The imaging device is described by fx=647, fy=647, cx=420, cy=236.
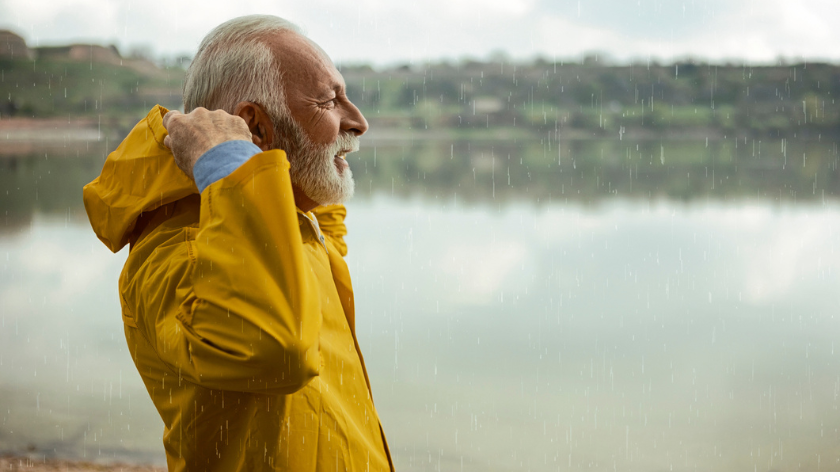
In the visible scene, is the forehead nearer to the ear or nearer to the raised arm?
the ear

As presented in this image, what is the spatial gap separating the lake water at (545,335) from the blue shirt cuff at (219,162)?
5.06m

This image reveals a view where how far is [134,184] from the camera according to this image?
2.68ft

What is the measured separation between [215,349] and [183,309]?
61mm

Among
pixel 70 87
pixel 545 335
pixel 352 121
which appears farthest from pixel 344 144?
pixel 70 87

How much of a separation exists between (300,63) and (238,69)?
82mm

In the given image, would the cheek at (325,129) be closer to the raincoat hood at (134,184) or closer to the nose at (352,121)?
the nose at (352,121)

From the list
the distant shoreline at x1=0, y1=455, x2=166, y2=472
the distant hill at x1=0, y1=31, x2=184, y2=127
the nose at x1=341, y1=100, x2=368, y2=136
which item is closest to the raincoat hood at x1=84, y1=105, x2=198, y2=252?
the nose at x1=341, y1=100, x2=368, y2=136

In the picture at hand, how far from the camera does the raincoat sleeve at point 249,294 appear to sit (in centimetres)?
64

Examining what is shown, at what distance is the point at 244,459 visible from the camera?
2.62ft

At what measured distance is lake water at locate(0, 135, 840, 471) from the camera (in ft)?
22.6

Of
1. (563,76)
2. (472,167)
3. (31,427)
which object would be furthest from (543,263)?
(563,76)

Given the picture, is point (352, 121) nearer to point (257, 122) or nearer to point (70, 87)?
point (257, 122)

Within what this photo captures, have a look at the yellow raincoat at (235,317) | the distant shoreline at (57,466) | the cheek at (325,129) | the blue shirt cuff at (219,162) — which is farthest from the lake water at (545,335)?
the blue shirt cuff at (219,162)

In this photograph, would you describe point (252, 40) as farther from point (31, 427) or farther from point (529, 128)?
point (529, 128)
